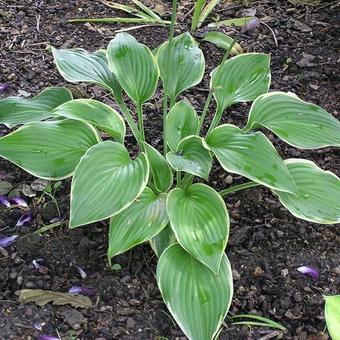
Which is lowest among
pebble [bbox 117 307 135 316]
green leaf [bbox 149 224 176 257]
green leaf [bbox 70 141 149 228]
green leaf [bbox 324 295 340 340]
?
pebble [bbox 117 307 135 316]

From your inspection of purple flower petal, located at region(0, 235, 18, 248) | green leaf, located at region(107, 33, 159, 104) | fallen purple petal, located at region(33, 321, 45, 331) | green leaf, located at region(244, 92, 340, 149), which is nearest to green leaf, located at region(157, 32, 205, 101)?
green leaf, located at region(107, 33, 159, 104)

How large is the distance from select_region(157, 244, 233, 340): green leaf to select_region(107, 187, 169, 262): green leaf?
9 cm

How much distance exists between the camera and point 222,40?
316cm

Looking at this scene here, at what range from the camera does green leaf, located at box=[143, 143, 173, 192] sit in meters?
2.15

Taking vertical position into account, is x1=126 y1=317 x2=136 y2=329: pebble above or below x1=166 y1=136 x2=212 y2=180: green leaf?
below

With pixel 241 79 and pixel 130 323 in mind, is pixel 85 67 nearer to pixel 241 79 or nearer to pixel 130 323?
pixel 241 79

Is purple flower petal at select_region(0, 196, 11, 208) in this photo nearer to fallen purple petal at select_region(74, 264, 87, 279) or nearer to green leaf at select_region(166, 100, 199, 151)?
fallen purple petal at select_region(74, 264, 87, 279)

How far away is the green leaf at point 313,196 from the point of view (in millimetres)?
2107

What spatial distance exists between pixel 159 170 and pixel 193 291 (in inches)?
17.8

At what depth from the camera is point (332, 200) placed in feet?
7.11

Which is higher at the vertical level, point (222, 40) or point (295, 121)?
point (295, 121)

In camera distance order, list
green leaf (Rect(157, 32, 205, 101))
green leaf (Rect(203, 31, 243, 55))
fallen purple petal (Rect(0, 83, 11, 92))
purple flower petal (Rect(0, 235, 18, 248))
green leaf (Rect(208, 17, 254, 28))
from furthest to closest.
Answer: green leaf (Rect(208, 17, 254, 28)), green leaf (Rect(203, 31, 243, 55)), fallen purple petal (Rect(0, 83, 11, 92)), green leaf (Rect(157, 32, 205, 101)), purple flower petal (Rect(0, 235, 18, 248))

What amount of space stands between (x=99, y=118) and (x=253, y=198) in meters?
0.67

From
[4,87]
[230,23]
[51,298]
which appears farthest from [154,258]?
[230,23]
